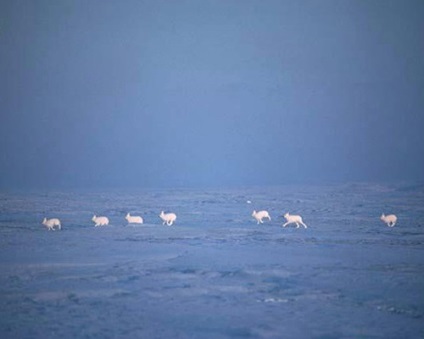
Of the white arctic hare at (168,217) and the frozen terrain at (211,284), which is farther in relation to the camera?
the white arctic hare at (168,217)

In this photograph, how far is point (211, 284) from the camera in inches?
475

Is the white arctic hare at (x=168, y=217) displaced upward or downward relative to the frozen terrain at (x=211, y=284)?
upward

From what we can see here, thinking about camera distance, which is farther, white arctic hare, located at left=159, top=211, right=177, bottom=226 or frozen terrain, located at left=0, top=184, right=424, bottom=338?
white arctic hare, located at left=159, top=211, right=177, bottom=226

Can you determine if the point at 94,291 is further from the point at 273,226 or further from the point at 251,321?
the point at 273,226

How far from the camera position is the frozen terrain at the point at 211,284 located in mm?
8758

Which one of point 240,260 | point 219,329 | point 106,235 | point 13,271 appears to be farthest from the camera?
point 106,235

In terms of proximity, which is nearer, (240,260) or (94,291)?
(94,291)

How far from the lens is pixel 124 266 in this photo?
46.4ft

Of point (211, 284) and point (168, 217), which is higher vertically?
point (168, 217)

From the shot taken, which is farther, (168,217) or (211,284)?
(168,217)

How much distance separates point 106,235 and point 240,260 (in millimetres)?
8109

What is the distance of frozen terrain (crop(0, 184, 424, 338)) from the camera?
876cm

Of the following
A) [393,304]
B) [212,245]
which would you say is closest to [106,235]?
[212,245]

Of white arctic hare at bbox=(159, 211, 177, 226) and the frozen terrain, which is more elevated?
white arctic hare at bbox=(159, 211, 177, 226)
